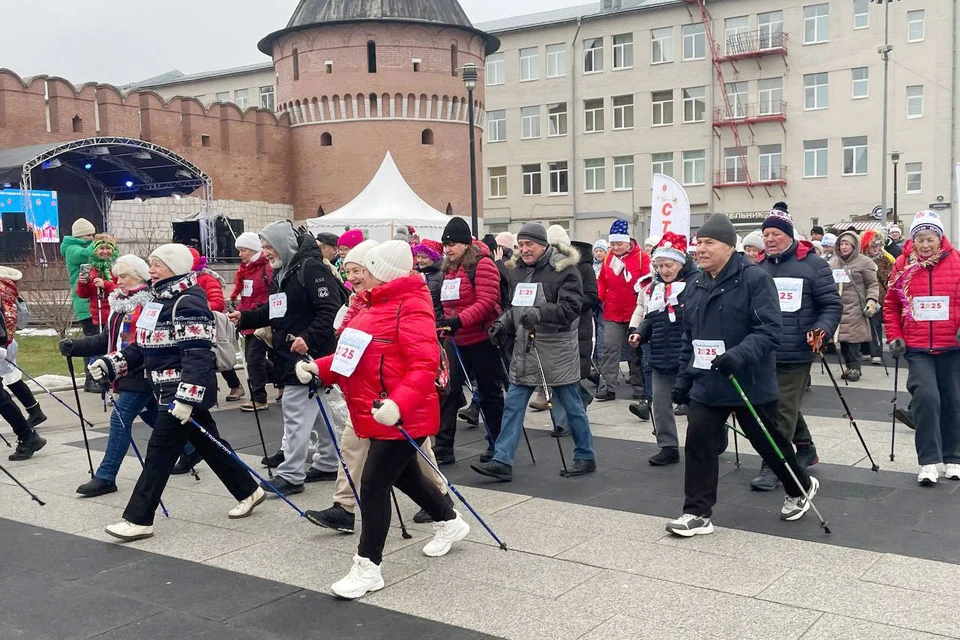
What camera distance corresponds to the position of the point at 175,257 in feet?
19.4

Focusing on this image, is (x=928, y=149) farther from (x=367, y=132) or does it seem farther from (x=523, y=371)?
(x=523, y=371)

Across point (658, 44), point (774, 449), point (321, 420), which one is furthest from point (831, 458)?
point (658, 44)

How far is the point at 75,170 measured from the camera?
36625 mm

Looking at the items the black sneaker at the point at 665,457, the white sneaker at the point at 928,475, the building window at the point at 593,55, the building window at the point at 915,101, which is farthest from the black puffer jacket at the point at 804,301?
the building window at the point at 593,55

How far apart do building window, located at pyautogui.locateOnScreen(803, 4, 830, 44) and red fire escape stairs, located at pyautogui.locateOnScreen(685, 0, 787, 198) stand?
1.17m

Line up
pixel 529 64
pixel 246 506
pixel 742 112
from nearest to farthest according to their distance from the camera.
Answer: pixel 246 506 < pixel 742 112 < pixel 529 64

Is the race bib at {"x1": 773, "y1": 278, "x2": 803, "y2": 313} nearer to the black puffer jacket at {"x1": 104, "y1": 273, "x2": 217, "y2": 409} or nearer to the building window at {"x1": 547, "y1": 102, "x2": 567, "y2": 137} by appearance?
the black puffer jacket at {"x1": 104, "y1": 273, "x2": 217, "y2": 409}

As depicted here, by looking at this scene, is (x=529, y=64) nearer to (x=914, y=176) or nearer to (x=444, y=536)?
(x=914, y=176)

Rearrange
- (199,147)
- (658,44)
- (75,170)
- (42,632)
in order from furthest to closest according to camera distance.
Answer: (658,44) < (199,147) < (75,170) < (42,632)

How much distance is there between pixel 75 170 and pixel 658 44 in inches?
1237

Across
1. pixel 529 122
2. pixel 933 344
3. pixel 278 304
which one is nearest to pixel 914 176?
pixel 529 122

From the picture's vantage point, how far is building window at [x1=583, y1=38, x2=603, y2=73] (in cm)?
5441

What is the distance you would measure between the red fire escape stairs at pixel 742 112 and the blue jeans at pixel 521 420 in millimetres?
44402

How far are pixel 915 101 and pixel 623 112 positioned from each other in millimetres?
15352
